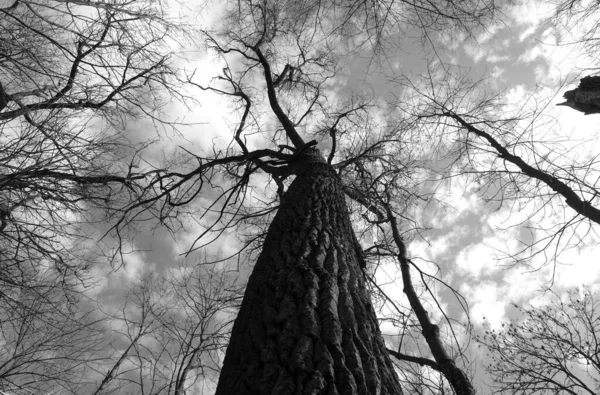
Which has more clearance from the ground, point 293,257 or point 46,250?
point 46,250

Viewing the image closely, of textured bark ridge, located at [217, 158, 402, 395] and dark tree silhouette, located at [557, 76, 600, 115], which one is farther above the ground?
dark tree silhouette, located at [557, 76, 600, 115]

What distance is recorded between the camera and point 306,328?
4.43 feet

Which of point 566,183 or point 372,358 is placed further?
point 566,183

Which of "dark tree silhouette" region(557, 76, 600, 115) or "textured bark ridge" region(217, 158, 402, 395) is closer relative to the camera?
"textured bark ridge" region(217, 158, 402, 395)

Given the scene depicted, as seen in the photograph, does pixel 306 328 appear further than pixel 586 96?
No

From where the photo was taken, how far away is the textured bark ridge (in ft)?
3.78

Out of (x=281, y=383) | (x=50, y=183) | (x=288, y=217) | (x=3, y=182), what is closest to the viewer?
(x=281, y=383)

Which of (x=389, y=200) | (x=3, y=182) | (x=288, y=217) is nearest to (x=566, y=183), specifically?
(x=389, y=200)

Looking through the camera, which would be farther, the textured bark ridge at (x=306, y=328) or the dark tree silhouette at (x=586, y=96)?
the dark tree silhouette at (x=586, y=96)

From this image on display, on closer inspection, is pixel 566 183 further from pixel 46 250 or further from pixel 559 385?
pixel 46 250

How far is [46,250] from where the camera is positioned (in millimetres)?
4125

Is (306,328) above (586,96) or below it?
below

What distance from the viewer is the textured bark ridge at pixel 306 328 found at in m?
1.15

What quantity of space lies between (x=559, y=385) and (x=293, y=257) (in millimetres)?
6770
